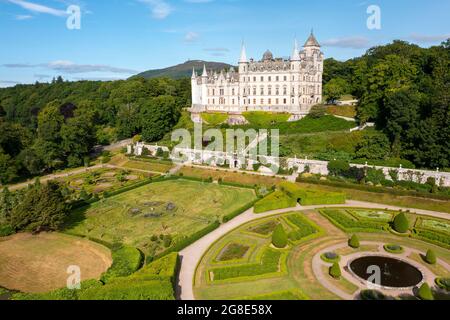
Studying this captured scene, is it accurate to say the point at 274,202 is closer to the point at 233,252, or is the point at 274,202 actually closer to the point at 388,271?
the point at 233,252

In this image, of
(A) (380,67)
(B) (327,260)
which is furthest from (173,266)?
(A) (380,67)

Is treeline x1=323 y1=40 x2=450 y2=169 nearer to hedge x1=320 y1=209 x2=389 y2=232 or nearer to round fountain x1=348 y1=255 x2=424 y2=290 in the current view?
hedge x1=320 y1=209 x2=389 y2=232

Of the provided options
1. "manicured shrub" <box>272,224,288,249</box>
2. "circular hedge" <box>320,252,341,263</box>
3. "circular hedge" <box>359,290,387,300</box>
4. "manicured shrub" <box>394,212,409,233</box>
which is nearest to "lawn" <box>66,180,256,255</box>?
"manicured shrub" <box>272,224,288,249</box>

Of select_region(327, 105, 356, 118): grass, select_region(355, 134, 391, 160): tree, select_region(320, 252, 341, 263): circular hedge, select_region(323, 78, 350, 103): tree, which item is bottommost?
select_region(320, 252, 341, 263): circular hedge

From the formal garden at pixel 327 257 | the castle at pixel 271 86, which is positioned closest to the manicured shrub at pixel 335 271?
the formal garden at pixel 327 257

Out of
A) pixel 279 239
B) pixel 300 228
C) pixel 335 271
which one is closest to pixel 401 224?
pixel 300 228

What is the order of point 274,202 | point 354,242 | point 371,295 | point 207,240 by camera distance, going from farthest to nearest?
point 274,202 → point 207,240 → point 354,242 → point 371,295
